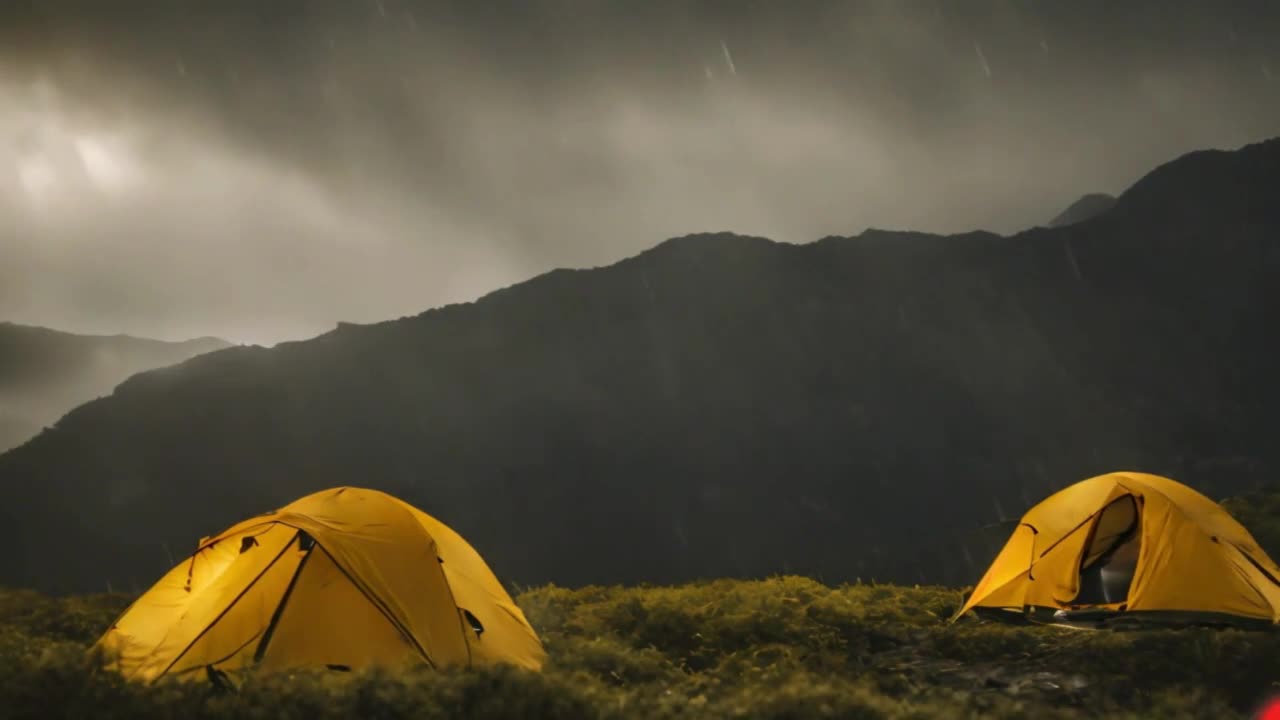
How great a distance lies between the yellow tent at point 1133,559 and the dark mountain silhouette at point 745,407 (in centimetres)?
11409

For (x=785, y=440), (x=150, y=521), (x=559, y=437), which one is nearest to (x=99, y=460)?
(x=150, y=521)

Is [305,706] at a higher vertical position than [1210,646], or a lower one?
higher

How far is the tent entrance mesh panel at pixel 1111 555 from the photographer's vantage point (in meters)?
12.7

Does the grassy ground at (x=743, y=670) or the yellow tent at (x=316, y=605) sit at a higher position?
the yellow tent at (x=316, y=605)

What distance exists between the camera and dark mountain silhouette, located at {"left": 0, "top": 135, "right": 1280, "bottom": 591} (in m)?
137

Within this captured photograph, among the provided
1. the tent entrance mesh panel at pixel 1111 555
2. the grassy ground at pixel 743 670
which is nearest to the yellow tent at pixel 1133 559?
the tent entrance mesh panel at pixel 1111 555

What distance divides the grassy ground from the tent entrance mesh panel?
0.94 metres

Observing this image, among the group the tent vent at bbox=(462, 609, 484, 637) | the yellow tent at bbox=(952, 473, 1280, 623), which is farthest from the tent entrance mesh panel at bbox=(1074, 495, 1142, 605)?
the tent vent at bbox=(462, 609, 484, 637)

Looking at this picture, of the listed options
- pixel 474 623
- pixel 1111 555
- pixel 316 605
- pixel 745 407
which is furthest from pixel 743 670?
pixel 745 407

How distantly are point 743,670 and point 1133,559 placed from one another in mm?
6550

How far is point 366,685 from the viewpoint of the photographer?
7.64 meters

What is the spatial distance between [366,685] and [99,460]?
528 feet

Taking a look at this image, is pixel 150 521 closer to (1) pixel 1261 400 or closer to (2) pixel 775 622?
(2) pixel 775 622

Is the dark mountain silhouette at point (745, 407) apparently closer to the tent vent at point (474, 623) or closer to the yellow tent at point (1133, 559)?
the yellow tent at point (1133, 559)
